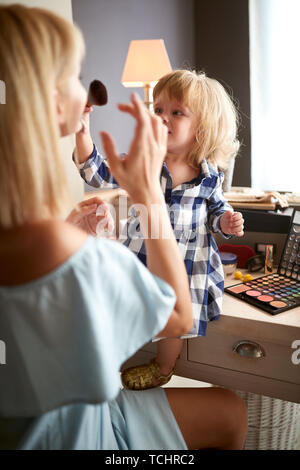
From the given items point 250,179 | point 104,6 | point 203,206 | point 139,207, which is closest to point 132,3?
point 104,6

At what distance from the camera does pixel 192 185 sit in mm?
1019

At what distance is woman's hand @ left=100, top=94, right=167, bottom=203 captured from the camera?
57 centimetres

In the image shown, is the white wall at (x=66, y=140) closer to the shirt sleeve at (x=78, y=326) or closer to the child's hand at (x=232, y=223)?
the child's hand at (x=232, y=223)

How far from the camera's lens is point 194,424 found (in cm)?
73

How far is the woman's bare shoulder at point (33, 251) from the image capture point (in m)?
0.48

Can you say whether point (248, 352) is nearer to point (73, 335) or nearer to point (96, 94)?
point (73, 335)

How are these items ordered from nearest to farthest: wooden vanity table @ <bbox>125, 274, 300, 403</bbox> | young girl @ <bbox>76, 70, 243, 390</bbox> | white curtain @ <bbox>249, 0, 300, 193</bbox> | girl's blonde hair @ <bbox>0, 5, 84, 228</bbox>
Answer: girl's blonde hair @ <bbox>0, 5, 84, 228</bbox>, wooden vanity table @ <bbox>125, 274, 300, 403</bbox>, young girl @ <bbox>76, 70, 243, 390</bbox>, white curtain @ <bbox>249, 0, 300, 193</bbox>

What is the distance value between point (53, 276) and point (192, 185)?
24.4 inches

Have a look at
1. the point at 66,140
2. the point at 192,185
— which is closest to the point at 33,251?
the point at 192,185

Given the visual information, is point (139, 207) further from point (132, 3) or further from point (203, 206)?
point (132, 3)

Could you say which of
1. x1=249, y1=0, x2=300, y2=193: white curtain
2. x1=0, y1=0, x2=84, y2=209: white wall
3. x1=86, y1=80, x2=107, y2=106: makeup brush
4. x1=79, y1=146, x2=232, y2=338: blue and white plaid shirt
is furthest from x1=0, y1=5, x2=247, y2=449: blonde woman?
x1=249, y1=0, x2=300, y2=193: white curtain

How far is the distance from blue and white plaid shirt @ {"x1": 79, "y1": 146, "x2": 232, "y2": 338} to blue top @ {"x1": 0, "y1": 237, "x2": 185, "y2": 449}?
41cm

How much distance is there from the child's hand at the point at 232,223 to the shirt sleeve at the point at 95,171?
32cm

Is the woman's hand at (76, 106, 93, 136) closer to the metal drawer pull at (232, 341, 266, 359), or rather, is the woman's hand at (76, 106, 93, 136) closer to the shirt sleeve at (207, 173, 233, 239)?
the shirt sleeve at (207, 173, 233, 239)
